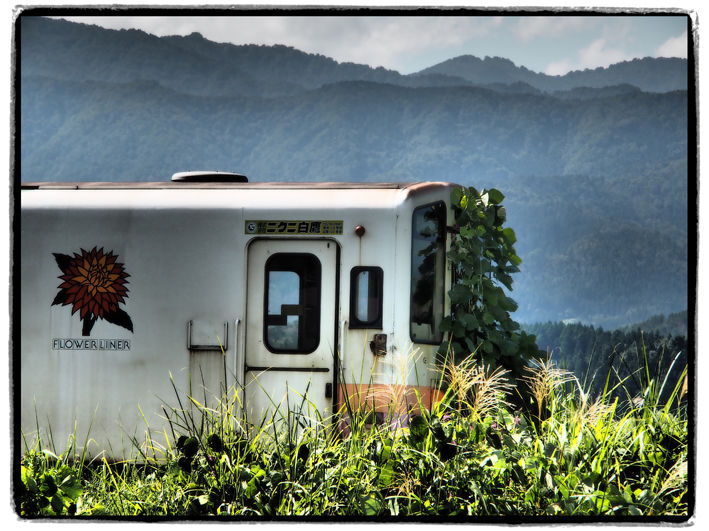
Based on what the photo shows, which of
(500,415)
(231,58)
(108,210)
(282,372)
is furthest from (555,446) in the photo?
(108,210)

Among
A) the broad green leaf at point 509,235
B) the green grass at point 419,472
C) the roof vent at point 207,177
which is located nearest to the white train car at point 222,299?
the roof vent at point 207,177

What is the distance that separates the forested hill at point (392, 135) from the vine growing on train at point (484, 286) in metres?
0.28

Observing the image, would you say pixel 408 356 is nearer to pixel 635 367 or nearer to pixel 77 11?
pixel 635 367

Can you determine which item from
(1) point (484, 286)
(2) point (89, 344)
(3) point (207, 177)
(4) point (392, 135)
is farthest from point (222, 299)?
(4) point (392, 135)

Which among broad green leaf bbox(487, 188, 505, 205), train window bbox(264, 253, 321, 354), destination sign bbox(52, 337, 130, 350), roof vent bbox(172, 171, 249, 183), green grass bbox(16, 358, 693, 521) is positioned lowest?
green grass bbox(16, 358, 693, 521)

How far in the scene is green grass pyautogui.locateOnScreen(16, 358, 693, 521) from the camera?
3.96 m

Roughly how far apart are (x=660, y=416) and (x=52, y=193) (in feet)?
17.1

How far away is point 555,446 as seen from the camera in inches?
165

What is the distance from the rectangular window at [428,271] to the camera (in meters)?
5.52

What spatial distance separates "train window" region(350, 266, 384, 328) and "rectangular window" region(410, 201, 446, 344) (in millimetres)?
274

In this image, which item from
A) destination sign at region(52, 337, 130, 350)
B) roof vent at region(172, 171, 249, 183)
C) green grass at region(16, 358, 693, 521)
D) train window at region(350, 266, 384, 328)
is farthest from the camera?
roof vent at region(172, 171, 249, 183)

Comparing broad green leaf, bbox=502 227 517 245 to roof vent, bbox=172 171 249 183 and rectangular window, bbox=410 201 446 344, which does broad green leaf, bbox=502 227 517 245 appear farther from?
roof vent, bbox=172 171 249 183

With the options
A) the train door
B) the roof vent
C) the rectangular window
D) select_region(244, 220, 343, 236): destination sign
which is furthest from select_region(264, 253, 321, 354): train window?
the roof vent

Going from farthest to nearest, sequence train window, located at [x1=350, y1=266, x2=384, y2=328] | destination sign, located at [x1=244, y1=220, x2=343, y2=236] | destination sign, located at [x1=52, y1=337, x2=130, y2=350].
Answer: destination sign, located at [x1=244, y1=220, x2=343, y2=236], destination sign, located at [x1=52, y1=337, x2=130, y2=350], train window, located at [x1=350, y1=266, x2=384, y2=328]
